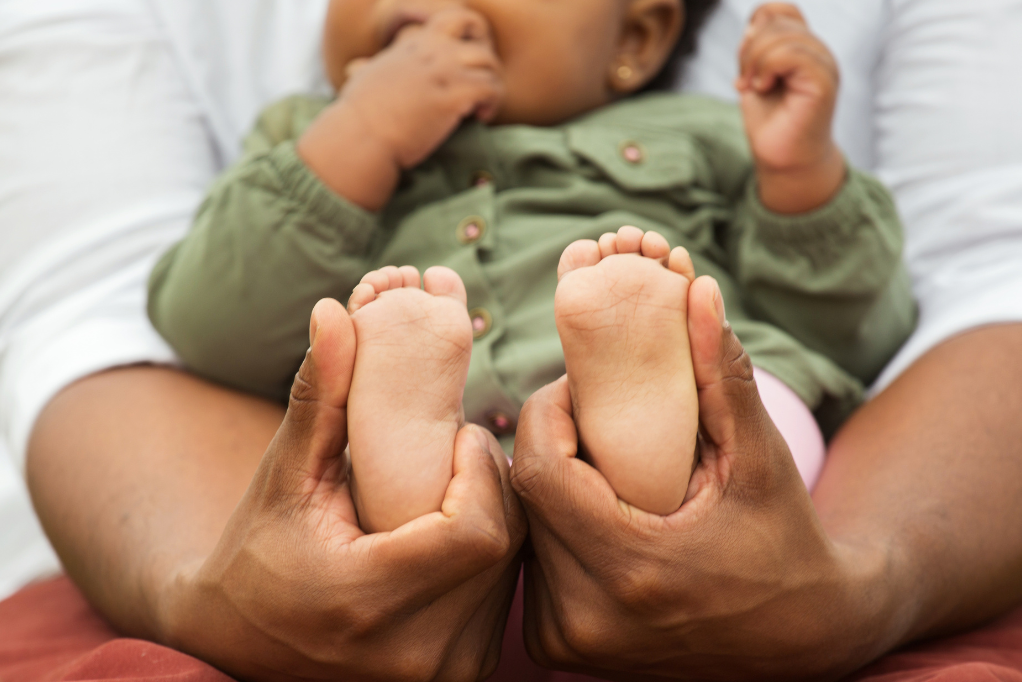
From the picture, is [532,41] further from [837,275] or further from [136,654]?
[136,654]

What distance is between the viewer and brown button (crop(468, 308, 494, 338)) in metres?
0.88

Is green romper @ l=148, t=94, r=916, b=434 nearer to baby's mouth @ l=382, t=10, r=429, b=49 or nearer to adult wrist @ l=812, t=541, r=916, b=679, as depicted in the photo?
baby's mouth @ l=382, t=10, r=429, b=49

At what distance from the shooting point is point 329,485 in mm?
566

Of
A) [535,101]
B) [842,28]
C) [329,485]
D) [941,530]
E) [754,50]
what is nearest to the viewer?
[329,485]

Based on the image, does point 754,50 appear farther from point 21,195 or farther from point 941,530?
point 21,195

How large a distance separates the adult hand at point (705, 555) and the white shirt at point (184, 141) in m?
0.45

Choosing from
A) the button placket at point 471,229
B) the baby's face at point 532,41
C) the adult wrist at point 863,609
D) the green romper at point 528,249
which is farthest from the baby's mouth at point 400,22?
the adult wrist at point 863,609

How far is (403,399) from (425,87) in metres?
0.50

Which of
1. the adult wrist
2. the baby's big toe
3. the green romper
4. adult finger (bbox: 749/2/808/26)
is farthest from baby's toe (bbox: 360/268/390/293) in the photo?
adult finger (bbox: 749/2/808/26)

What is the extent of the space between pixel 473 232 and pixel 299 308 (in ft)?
0.66

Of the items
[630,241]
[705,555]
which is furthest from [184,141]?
[705,555]

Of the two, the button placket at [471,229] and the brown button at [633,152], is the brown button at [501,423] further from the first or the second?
the brown button at [633,152]

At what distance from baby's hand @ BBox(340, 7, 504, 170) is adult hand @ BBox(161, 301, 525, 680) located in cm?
44

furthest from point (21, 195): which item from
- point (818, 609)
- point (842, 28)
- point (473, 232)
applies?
point (842, 28)
